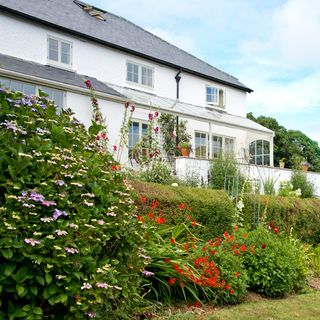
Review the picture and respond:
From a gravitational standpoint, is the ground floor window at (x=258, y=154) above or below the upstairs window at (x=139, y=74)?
below

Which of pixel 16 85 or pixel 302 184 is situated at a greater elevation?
pixel 16 85

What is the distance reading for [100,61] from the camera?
2047cm

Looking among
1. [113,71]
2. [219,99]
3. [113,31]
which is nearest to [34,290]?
[113,71]

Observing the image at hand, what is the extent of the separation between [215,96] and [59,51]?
1040 centimetres

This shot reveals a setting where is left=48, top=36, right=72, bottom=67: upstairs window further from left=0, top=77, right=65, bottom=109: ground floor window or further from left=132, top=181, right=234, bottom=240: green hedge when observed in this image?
left=132, top=181, right=234, bottom=240: green hedge

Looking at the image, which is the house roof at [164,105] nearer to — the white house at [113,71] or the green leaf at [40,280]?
the white house at [113,71]

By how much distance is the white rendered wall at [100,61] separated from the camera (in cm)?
1733

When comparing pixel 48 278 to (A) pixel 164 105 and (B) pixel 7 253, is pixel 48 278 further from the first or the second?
(A) pixel 164 105

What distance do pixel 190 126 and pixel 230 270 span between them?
1632 centimetres

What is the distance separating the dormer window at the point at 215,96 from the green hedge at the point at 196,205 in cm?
1616

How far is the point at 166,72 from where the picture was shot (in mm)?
23562

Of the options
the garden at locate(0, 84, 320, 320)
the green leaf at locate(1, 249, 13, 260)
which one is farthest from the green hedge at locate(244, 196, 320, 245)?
the green leaf at locate(1, 249, 13, 260)

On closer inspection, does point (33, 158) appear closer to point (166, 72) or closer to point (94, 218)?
point (94, 218)

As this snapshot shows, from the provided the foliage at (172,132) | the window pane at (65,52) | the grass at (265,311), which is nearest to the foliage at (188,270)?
the grass at (265,311)
